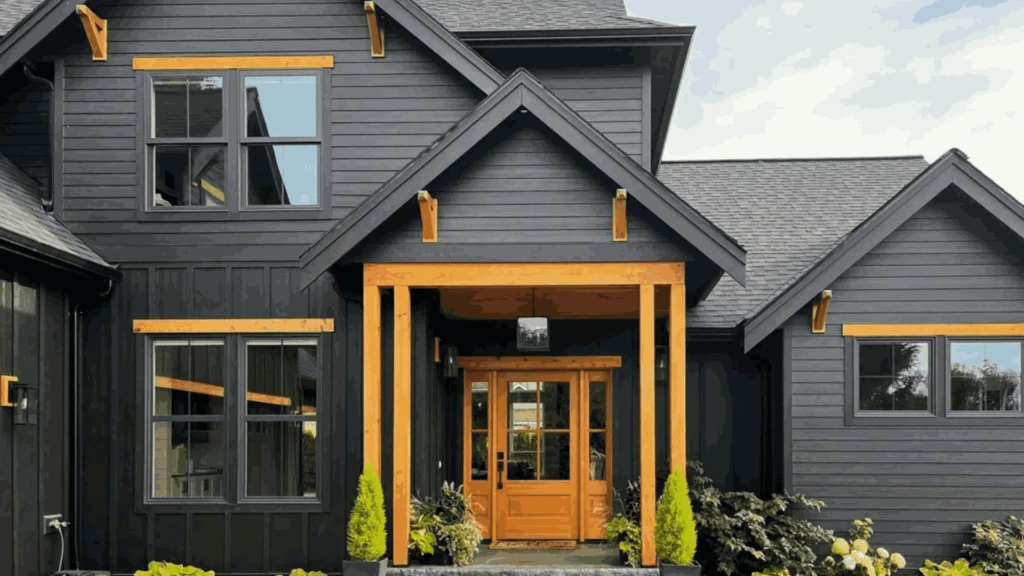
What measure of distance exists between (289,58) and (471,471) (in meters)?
4.87

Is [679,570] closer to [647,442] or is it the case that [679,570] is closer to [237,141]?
[647,442]

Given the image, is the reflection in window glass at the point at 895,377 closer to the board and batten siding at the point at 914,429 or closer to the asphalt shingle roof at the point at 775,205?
the board and batten siding at the point at 914,429

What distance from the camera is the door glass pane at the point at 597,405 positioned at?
34.3 feet

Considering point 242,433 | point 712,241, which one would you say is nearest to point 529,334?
point 712,241

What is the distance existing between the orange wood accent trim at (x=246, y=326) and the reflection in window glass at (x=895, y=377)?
16.9 feet

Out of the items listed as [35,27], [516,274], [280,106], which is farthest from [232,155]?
[516,274]

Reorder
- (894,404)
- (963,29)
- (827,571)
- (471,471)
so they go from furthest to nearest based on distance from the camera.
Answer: (963,29) → (471,471) → (894,404) → (827,571)

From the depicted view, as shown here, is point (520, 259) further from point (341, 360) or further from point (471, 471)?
point (471, 471)

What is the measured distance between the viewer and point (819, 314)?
8.91m

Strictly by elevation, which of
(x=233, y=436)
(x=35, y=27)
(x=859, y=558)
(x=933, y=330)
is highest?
(x=35, y=27)

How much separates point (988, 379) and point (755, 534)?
9.17ft

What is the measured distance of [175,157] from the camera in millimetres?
8891

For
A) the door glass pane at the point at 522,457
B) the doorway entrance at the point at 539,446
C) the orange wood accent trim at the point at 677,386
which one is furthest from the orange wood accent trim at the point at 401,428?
the door glass pane at the point at 522,457

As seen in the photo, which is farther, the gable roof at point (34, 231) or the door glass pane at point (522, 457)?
the door glass pane at point (522, 457)
